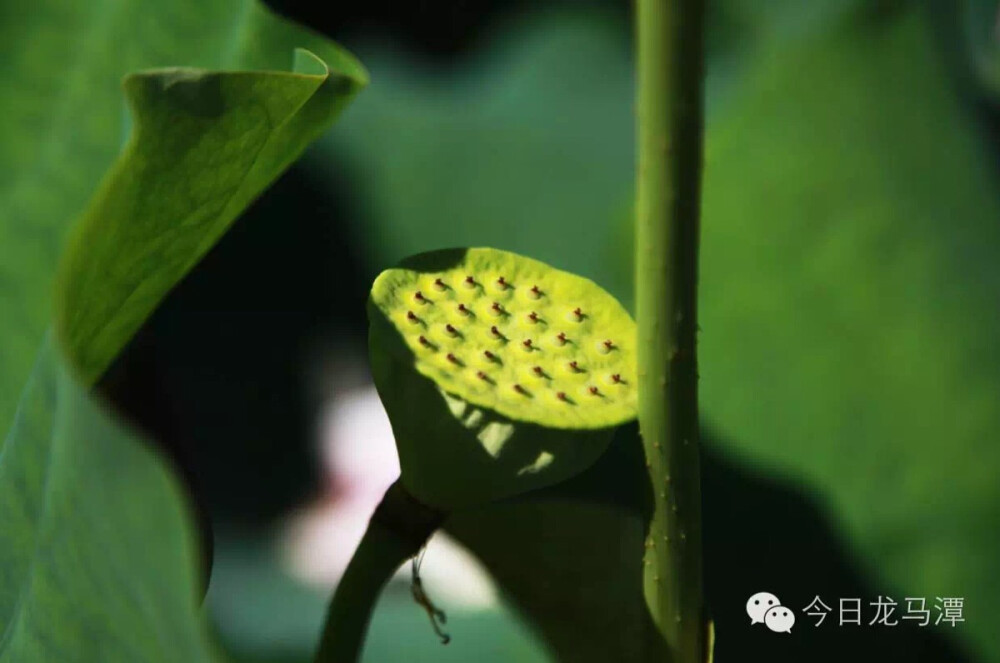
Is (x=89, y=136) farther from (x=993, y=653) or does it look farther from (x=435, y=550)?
(x=993, y=653)

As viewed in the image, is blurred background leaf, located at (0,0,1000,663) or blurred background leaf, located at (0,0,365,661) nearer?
blurred background leaf, located at (0,0,365,661)

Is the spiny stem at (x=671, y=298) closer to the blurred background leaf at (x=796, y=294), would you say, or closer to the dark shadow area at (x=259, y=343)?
the blurred background leaf at (x=796, y=294)

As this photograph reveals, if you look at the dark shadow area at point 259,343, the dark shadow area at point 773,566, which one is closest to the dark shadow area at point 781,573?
the dark shadow area at point 773,566

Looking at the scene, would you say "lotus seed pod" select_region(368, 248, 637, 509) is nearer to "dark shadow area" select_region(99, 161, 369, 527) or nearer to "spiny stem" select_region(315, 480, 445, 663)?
"spiny stem" select_region(315, 480, 445, 663)

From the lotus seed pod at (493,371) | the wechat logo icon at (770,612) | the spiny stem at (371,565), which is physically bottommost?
the wechat logo icon at (770,612)

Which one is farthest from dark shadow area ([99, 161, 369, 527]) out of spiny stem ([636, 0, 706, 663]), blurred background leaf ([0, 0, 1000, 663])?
spiny stem ([636, 0, 706, 663])

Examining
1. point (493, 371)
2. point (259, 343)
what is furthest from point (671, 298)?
point (259, 343)

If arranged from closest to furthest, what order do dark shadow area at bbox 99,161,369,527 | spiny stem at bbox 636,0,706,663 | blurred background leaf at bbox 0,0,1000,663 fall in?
1. spiny stem at bbox 636,0,706,663
2. blurred background leaf at bbox 0,0,1000,663
3. dark shadow area at bbox 99,161,369,527
